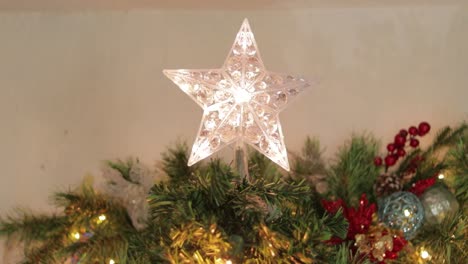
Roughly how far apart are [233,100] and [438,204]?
1.30 ft

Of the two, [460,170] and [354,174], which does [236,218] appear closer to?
[354,174]

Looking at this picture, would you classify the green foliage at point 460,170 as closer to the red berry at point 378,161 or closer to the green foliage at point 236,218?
the green foliage at point 236,218

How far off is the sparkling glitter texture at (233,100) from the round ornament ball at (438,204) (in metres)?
0.30

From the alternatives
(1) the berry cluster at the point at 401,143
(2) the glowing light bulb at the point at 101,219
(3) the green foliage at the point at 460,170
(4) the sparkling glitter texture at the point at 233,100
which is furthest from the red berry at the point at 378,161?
(2) the glowing light bulb at the point at 101,219

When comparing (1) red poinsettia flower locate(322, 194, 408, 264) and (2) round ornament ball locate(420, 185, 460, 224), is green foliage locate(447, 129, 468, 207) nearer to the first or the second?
(2) round ornament ball locate(420, 185, 460, 224)

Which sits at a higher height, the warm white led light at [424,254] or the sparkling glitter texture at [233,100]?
the sparkling glitter texture at [233,100]

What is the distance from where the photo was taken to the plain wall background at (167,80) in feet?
2.87

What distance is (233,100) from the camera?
0.60m

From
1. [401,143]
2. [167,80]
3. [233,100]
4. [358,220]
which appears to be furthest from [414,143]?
[167,80]

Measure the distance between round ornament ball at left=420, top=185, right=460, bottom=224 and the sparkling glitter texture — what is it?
30cm

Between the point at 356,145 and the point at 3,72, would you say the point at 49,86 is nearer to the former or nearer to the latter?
the point at 3,72

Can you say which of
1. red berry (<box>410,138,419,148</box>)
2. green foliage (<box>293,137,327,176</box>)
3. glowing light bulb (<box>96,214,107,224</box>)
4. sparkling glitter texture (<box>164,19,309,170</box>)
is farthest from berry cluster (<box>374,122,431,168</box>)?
glowing light bulb (<box>96,214,107,224</box>)

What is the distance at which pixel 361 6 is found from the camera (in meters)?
0.92

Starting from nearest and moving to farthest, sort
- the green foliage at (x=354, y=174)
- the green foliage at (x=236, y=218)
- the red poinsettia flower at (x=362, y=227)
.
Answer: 1. the green foliage at (x=236, y=218)
2. the red poinsettia flower at (x=362, y=227)
3. the green foliage at (x=354, y=174)
